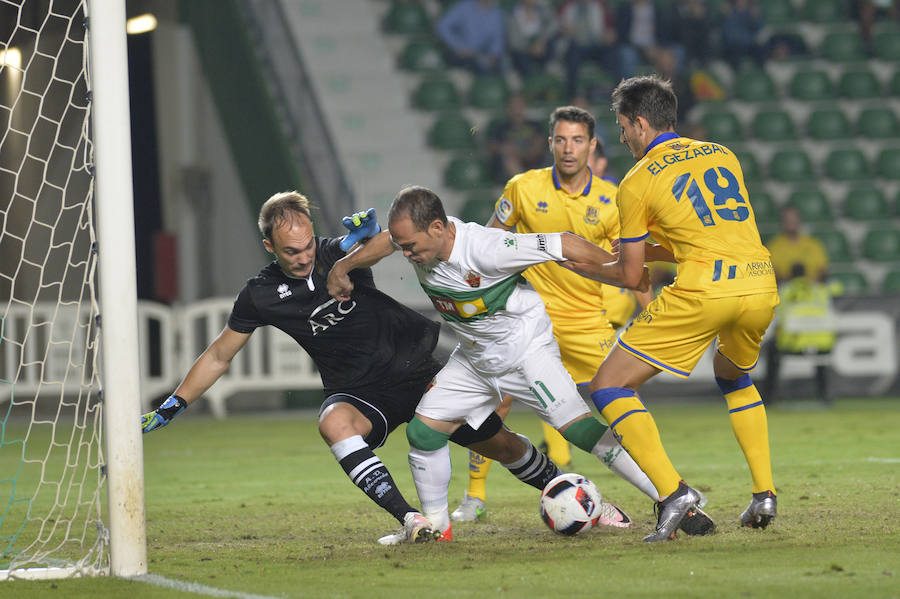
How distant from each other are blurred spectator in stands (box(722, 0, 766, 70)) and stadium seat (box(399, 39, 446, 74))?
3986 mm

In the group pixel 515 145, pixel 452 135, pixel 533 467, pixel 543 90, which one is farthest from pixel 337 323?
pixel 543 90

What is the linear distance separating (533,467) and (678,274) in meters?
1.20

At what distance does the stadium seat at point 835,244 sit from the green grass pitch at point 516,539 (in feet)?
20.5

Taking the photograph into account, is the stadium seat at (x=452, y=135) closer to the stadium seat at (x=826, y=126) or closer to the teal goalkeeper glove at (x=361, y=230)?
the stadium seat at (x=826, y=126)

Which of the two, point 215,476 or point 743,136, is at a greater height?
point 743,136

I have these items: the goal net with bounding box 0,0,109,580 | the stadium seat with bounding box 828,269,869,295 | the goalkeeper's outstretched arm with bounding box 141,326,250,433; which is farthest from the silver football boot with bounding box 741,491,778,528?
the stadium seat with bounding box 828,269,869,295

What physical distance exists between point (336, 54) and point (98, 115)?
509 inches

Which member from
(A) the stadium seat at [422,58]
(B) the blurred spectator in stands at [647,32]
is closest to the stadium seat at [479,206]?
(A) the stadium seat at [422,58]

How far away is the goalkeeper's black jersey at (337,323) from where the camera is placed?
17.9ft

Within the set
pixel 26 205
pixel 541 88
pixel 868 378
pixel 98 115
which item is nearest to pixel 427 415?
pixel 98 115

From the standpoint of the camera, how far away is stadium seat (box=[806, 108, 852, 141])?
16500mm

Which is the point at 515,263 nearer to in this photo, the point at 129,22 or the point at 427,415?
the point at 427,415

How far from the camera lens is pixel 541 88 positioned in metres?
16.2

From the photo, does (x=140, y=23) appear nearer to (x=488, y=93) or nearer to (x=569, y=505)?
(x=488, y=93)
